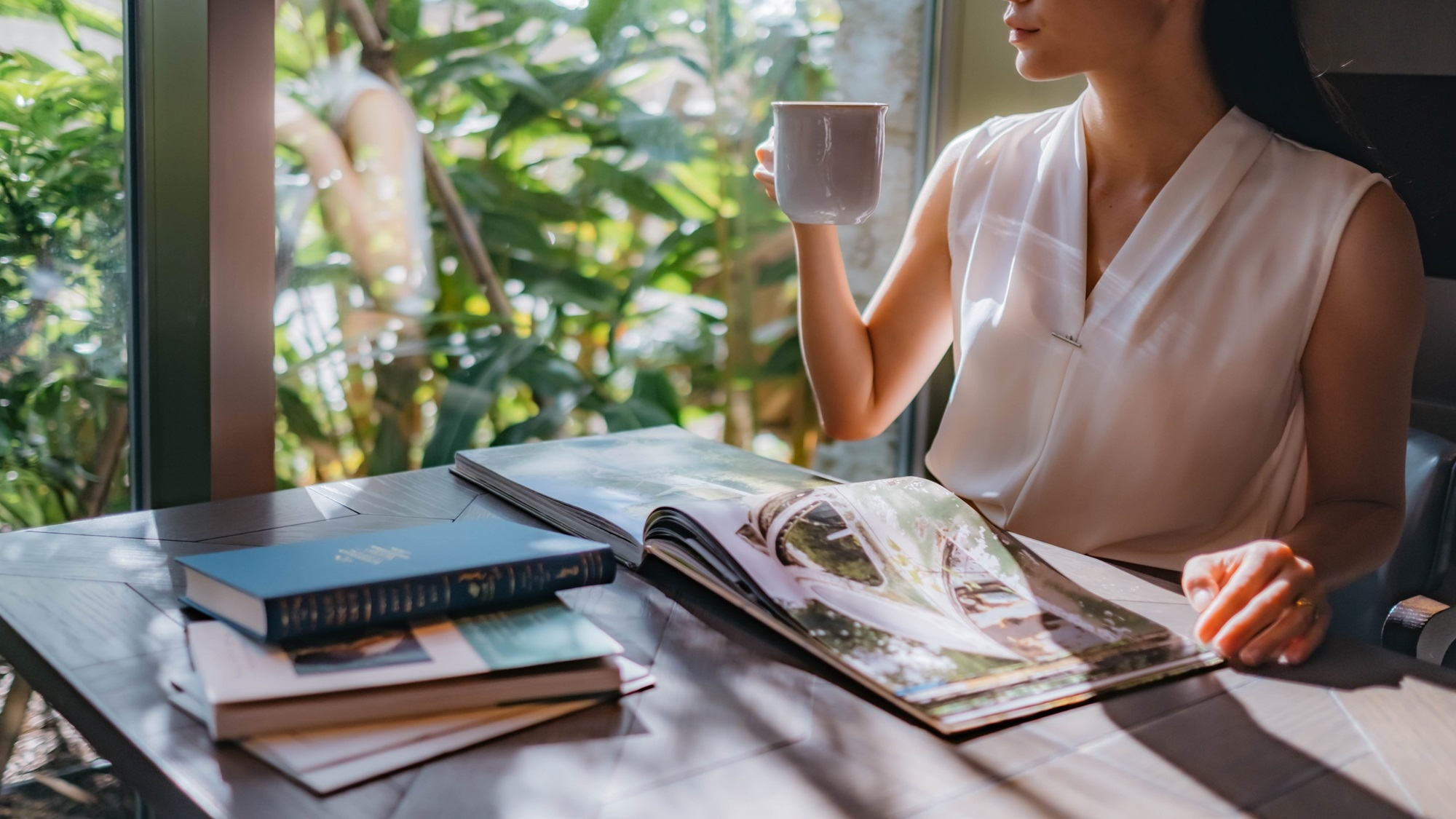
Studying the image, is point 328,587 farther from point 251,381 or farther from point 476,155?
point 476,155

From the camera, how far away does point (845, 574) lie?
874mm

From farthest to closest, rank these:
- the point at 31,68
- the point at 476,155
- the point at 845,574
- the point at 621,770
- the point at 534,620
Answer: the point at 476,155, the point at 31,68, the point at 845,574, the point at 534,620, the point at 621,770

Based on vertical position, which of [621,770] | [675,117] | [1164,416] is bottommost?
[621,770]

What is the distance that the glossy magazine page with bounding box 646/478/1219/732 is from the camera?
742mm

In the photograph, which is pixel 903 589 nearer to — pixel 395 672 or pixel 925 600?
pixel 925 600

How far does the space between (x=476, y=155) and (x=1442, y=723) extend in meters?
1.85

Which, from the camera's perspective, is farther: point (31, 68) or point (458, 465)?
point (31, 68)

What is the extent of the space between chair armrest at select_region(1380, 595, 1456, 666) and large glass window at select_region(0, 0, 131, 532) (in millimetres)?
1582

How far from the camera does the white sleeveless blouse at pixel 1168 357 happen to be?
1285 millimetres

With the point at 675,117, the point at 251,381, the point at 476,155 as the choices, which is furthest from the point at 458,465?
the point at 675,117

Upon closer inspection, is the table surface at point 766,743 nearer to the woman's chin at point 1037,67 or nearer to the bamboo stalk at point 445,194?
the woman's chin at point 1037,67

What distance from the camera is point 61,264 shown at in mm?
1516

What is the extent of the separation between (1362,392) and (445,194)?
5.12 ft

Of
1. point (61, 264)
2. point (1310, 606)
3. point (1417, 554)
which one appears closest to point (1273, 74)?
point (1417, 554)
